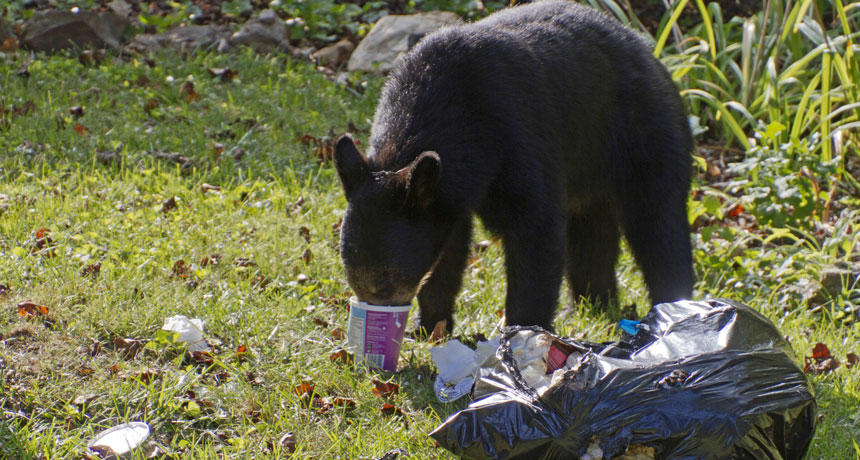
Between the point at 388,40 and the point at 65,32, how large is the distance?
9.25 feet

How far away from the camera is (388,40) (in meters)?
7.88

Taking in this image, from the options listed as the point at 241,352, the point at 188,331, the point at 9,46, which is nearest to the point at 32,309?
the point at 188,331

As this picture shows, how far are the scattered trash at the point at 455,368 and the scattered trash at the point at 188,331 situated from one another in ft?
3.13

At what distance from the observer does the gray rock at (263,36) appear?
26.3 ft

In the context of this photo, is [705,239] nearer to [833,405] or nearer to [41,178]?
[833,405]

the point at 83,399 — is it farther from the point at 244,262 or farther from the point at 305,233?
the point at 305,233

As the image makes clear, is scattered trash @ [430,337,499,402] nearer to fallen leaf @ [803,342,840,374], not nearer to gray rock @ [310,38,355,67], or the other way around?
fallen leaf @ [803,342,840,374]

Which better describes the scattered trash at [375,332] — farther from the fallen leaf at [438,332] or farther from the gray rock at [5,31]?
the gray rock at [5,31]

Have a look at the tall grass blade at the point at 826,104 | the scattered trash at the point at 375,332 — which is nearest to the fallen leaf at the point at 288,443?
the scattered trash at the point at 375,332

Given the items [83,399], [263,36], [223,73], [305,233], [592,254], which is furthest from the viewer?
[263,36]

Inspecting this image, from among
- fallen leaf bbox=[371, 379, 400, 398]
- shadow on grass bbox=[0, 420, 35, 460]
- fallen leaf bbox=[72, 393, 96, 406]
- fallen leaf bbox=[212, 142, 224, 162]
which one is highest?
shadow on grass bbox=[0, 420, 35, 460]

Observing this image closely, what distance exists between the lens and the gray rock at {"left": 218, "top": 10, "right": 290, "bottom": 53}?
316 inches

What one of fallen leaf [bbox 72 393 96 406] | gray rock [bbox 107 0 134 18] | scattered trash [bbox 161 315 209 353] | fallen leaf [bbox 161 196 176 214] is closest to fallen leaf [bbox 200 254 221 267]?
fallen leaf [bbox 161 196 176 214]

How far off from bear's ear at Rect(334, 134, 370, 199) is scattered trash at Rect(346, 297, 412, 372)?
0.49 m
